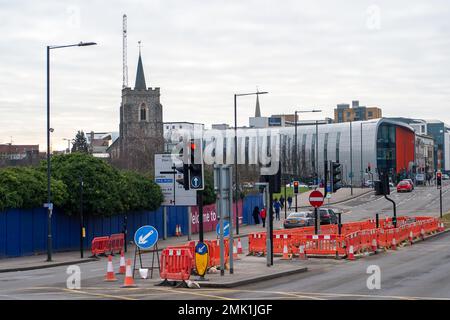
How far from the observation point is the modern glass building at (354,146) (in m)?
147

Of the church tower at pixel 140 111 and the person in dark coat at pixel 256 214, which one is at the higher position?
the church tower at pixel 140 111

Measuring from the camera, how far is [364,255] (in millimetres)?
31734

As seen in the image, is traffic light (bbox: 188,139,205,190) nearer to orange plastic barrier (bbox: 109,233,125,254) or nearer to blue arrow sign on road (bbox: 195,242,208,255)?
blue arrow sign on road (bbox: 195,242,208,255)

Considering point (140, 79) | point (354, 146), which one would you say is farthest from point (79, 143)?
point (354, 146)

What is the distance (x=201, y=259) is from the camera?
74.9ft

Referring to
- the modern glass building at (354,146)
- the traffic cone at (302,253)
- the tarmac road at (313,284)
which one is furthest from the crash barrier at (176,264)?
the modern glass building at (354,146)

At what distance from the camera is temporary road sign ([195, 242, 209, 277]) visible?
2277cm

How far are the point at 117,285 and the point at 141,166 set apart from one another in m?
85.4

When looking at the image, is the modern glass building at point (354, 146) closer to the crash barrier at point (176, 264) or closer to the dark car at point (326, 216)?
the dark car at point (326, 216)

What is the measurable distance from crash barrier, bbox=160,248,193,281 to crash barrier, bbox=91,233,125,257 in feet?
47.7

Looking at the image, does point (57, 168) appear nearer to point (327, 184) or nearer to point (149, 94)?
point (327, 184)

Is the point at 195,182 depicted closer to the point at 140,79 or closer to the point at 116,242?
the point at 116,242

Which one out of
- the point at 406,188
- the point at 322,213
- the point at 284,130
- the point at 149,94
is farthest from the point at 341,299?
the point at 149,94

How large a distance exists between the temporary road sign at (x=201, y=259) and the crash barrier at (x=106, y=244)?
14.7 m
